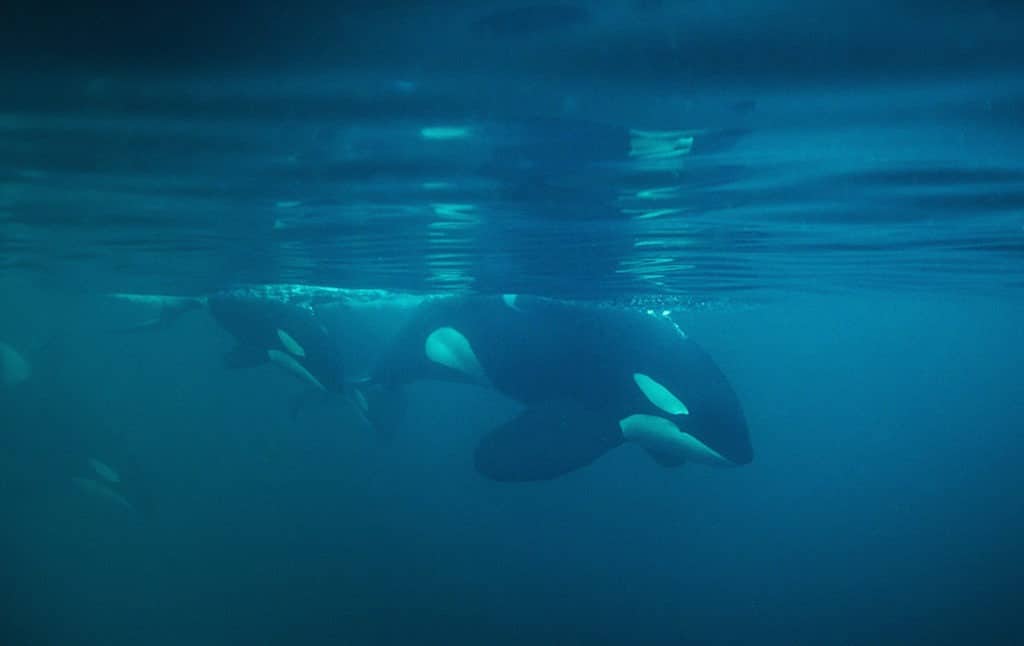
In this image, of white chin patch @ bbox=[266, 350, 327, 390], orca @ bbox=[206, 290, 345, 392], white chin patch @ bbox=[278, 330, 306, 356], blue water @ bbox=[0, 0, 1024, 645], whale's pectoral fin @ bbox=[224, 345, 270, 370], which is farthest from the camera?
whale's pectoral fin @ bbox=[224, 345, 270, 370]

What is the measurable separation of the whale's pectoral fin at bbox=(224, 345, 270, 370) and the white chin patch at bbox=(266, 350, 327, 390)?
275mm

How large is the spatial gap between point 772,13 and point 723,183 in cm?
467

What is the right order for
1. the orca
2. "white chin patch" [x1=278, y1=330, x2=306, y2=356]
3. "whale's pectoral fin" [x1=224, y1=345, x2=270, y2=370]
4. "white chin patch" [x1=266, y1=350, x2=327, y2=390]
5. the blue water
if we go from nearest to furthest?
the blue water < the orca < "white chin patch" [x1=278, y1=330, x2=306, y2=356] < "white chin patch" [x1=266, y1=350, x2=327, y2=390] < "whale's pectoral fin" [x1=224, y1=345, x2=270, y2=370]

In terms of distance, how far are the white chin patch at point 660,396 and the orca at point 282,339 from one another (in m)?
5.50

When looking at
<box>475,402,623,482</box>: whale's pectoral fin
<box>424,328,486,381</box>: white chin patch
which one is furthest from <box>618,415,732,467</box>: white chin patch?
<box>424,328,486,381</box>: white chin patch

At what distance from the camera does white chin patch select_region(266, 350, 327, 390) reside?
1399cm

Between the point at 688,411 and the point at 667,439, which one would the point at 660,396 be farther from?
the point at 667,439

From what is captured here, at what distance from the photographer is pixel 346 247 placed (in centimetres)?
1566

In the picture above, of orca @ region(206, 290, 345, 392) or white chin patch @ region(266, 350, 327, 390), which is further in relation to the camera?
white chin patch @ region(266, 350, 327, 390)

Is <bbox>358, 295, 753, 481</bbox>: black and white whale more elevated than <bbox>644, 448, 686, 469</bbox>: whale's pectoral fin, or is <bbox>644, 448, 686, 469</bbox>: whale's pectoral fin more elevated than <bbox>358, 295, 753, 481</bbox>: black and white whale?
<bbox>358, 295, 753, 481</bbox>: black and white whale

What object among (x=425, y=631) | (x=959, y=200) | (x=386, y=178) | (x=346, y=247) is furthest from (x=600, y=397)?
(x=425, y=631)

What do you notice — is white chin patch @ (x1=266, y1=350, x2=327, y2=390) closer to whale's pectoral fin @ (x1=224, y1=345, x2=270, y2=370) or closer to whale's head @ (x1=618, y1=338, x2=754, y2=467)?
whale's pectoral fin @ (x1=224, y1=345, x2=270, y2=370)

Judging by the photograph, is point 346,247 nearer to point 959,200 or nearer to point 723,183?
point 723,183

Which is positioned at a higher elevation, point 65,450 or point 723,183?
point 723,183
